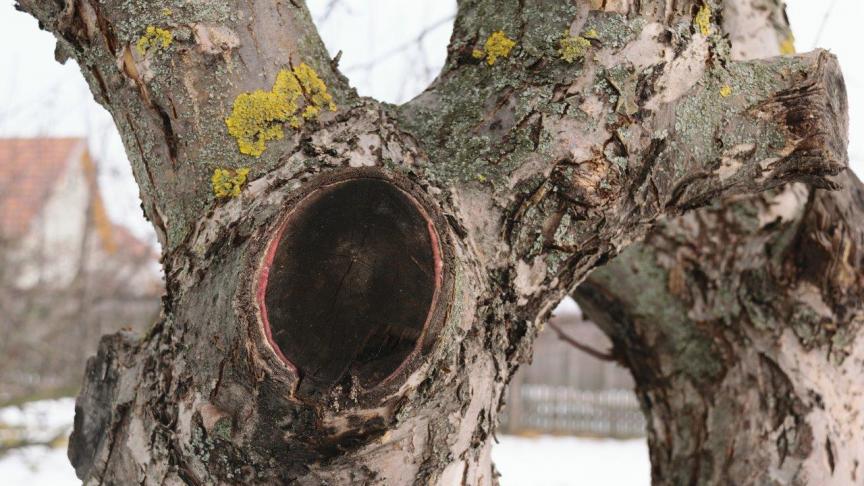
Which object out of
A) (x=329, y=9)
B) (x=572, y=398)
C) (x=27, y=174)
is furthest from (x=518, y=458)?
(x=27, y=174)

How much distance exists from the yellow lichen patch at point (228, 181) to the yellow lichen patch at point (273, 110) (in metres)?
0.04

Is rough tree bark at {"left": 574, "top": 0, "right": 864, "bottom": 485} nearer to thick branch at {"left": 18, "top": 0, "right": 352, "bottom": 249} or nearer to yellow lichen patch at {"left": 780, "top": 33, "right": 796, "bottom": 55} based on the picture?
yellow lichen patch at {"left": 780, "top": 33, "right": 796, "bottom": 55}

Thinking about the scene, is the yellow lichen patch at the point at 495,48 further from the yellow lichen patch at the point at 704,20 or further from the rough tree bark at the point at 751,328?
the rough tree bark at the point at 751,328

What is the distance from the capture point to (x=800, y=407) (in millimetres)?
2068

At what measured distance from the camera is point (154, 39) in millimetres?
1287

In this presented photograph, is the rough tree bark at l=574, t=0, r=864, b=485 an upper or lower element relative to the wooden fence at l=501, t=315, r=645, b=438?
upper

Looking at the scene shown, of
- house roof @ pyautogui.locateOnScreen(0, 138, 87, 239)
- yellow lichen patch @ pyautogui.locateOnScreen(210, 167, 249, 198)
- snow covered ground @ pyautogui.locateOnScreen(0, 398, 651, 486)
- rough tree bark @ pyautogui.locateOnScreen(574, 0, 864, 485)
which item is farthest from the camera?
house roof @ pyautogui.locateOnScreen(0, 138, 87, 239)

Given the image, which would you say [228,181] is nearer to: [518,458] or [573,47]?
[573,47]

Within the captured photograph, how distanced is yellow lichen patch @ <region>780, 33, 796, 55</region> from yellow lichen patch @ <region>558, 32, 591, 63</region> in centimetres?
131

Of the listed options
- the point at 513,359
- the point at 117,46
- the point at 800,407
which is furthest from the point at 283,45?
the point at 800,407

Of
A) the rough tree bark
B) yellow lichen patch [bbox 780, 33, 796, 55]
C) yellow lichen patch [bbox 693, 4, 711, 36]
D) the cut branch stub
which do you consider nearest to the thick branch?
the cut branch stub

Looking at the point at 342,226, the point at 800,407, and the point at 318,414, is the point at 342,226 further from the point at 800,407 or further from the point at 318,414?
the point at 800,407

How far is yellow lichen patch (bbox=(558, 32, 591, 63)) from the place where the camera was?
1.37 metres

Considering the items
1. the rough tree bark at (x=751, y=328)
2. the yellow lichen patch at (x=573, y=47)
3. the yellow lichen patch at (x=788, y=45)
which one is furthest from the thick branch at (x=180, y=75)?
the yellow lichen patch at (x=788, y=45)
